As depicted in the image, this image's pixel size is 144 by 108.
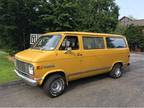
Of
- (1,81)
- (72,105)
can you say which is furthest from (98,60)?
(1,81)

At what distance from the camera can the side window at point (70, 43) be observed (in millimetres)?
6727

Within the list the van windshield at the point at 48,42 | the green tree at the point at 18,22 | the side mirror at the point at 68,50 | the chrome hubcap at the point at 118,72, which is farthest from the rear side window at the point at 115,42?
the green tree at the point at 18,22

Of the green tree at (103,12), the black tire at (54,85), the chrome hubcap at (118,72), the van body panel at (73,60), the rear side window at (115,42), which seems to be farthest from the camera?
the green tree at (103,12)

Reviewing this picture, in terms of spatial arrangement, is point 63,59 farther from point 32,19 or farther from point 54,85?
point 32,19

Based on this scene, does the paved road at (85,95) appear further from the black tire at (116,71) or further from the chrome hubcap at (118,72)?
the chrome hubcap at (118,72)

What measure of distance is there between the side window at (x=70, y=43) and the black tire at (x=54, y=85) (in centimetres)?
105

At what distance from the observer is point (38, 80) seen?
19.7ft

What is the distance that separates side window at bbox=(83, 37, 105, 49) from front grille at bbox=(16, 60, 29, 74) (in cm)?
241

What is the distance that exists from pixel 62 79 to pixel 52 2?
8.45m

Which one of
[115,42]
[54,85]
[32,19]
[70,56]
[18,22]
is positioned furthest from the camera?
[32,19]

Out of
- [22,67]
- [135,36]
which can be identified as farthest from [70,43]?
[135,36]

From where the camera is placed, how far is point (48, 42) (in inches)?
273

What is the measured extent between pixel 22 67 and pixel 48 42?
128cm

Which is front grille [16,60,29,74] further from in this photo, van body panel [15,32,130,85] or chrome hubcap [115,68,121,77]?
chrome hubcap [115,68,121,77]
